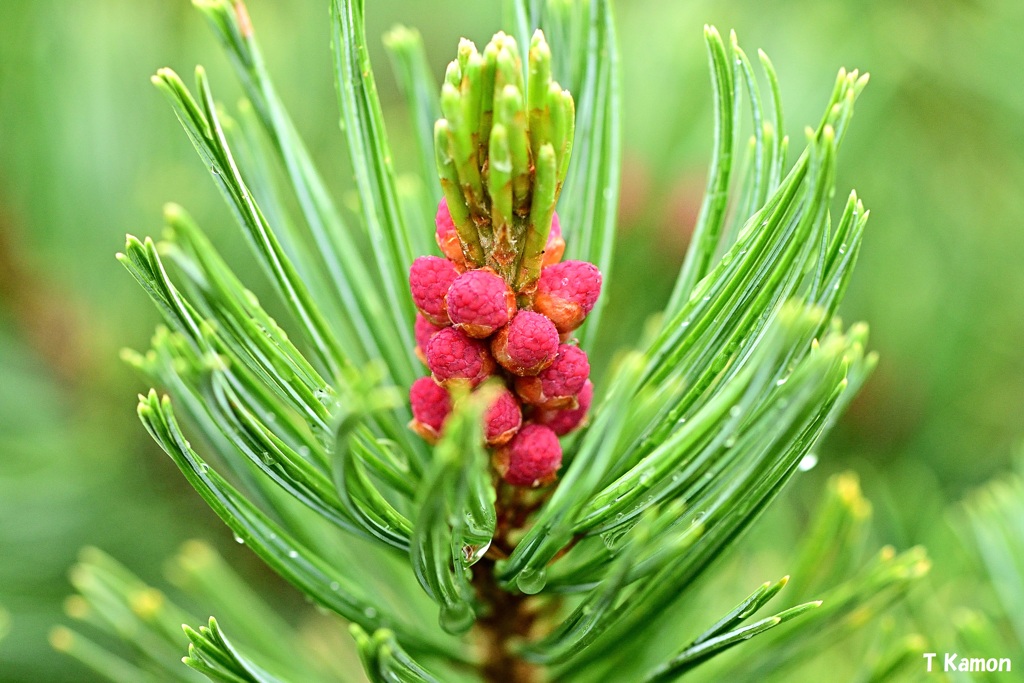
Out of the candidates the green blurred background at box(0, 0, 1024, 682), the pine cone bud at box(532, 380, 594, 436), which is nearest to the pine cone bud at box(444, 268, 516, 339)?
the pine cone bud at box(532, 380, 594, 436)

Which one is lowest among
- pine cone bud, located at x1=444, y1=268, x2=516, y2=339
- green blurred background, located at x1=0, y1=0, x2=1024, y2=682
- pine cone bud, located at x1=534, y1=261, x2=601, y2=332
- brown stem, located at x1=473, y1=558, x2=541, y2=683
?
brown stem, located at x1=473, y1=558, x2=541, y2=683

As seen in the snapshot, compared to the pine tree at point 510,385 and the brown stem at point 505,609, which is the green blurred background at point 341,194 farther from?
the brown stem at point 505,609

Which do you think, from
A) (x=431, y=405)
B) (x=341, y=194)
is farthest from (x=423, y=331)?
(x=341, y=194)

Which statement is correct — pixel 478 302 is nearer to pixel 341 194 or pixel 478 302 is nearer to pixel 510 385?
pixel 510 385

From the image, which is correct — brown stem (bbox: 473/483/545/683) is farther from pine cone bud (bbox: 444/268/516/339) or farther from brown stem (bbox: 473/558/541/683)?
pine cone bud (bbox: 444/268/516/339)

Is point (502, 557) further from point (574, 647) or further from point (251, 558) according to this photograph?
point (251, 558)

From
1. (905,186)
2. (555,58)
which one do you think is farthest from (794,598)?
(905,186)
